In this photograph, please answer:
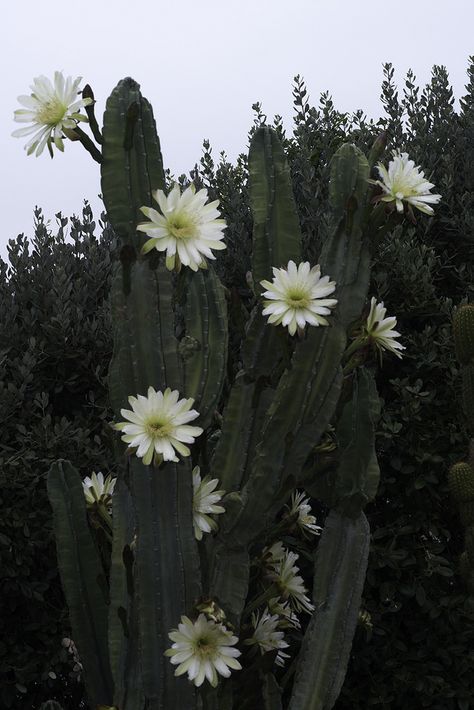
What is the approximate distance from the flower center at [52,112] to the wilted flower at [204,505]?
112 cm

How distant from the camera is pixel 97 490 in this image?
3076mm

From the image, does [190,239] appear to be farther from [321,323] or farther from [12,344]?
[12,344]

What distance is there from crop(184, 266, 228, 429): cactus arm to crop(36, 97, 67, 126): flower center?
60cm

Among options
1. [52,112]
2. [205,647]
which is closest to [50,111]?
[52,112]

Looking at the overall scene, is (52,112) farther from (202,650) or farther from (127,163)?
(202,650)

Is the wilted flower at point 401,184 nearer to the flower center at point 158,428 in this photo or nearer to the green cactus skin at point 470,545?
the flower center at point 158,428

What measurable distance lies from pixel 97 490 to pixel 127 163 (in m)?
1.09

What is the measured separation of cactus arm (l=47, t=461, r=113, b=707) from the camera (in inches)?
Result: 116

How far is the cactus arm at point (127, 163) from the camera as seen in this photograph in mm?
2658

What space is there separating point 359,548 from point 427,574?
39.6 inches

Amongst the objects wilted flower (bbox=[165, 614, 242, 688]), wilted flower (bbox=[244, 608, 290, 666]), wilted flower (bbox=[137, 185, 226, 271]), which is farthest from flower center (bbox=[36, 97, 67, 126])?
wilted flower (bbox=[244, 608, 290, 666])

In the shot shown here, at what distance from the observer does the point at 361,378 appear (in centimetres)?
291

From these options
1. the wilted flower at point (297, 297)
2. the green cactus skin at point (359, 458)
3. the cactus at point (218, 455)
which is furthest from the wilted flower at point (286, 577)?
the wilted flower at point (297, 297)

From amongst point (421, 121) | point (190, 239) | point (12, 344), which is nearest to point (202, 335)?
point (190, 239)
